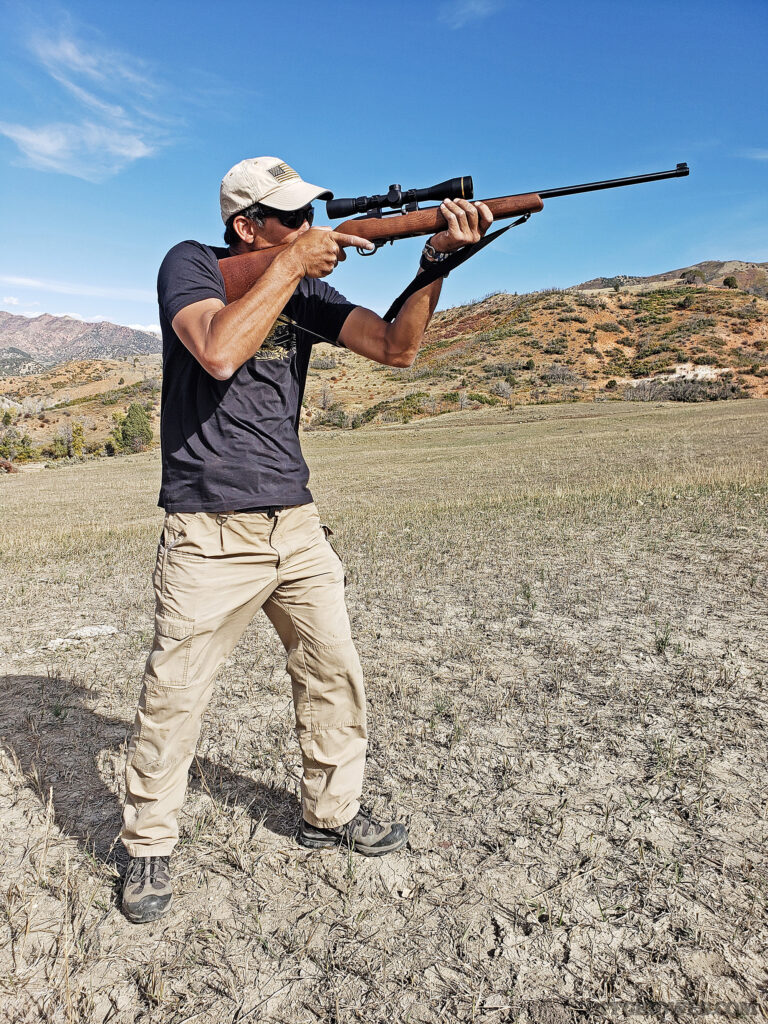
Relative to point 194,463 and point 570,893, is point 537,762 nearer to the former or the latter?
point 570,893

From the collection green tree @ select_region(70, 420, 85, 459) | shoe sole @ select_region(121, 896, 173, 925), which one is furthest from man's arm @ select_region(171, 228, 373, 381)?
green tree @ select_region(70, 420, 85, 459)

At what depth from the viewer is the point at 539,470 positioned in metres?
17.9

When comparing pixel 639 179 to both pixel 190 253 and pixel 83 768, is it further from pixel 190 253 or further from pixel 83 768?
pixel 83 768

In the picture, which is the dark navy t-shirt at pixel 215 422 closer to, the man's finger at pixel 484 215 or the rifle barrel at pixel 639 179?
the man's finger at pixel 484 215

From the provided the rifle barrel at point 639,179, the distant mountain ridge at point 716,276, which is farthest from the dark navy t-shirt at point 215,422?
the distant mountain ridge at point 716,276

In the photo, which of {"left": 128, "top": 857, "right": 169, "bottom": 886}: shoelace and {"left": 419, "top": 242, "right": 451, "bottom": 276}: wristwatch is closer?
{"left": 128, "top": 857, "right": 169, "bottom": 886}: shoelace

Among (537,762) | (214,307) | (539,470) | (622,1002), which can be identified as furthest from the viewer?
(539,470)

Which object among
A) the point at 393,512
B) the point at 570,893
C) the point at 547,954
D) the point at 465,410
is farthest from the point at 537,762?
the point at 465,410

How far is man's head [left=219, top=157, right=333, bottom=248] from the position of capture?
8.71 feet

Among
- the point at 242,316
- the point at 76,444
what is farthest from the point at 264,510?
the point at 76,444

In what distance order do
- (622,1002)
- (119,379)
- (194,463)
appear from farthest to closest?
(119,379) → (194,463) → (622,1002)

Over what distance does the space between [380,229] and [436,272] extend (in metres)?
0.42

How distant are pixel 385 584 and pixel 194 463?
4.78 meters

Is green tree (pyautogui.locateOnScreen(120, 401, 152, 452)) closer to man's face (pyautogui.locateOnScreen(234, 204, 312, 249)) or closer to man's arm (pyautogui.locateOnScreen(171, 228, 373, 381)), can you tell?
man's face (pyautogui.locateOnScreen(234, 204, 312, 249))
